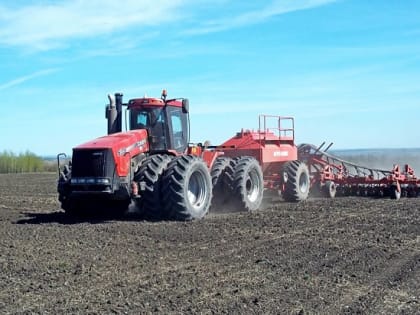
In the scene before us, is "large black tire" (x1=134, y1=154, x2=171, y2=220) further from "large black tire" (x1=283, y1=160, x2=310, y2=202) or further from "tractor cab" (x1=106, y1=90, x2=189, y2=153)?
"large black tire" (x1=283, y1=160, x2=310, y2=202)

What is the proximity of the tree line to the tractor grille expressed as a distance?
127ft

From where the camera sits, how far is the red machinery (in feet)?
40.8

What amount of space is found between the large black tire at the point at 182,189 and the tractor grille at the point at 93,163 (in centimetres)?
117

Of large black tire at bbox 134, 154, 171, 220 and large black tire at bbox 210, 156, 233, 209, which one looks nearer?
large black tire at bbox 134, 154, 171, 220

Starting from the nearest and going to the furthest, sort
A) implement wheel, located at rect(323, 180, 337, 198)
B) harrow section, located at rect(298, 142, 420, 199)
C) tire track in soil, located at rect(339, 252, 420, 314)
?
1. tire track in soil, located at rect(339, 252, 420, 314)
2. harrow section, located at rect(298, 142, 420, 199)
3. implement wheel, located at rect(323, 180, 337, 198)

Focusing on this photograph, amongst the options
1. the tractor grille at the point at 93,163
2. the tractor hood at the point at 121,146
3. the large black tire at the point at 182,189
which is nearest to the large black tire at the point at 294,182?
the large black tire at the point at 182,189

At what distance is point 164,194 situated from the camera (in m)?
12.6

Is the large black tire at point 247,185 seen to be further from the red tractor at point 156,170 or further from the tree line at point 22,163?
the tree line at point 22,163

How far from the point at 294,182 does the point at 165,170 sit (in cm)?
565

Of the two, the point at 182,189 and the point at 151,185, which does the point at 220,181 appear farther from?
the point at 151,185

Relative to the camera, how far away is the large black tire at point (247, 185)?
14.7 meters

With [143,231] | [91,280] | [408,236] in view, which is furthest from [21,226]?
[408,236]

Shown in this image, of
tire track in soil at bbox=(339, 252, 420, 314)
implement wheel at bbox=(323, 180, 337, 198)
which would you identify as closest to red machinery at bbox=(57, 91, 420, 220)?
implement wheel at bbox=(323, 180, 337, 198)

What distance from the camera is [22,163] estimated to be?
49562mm
